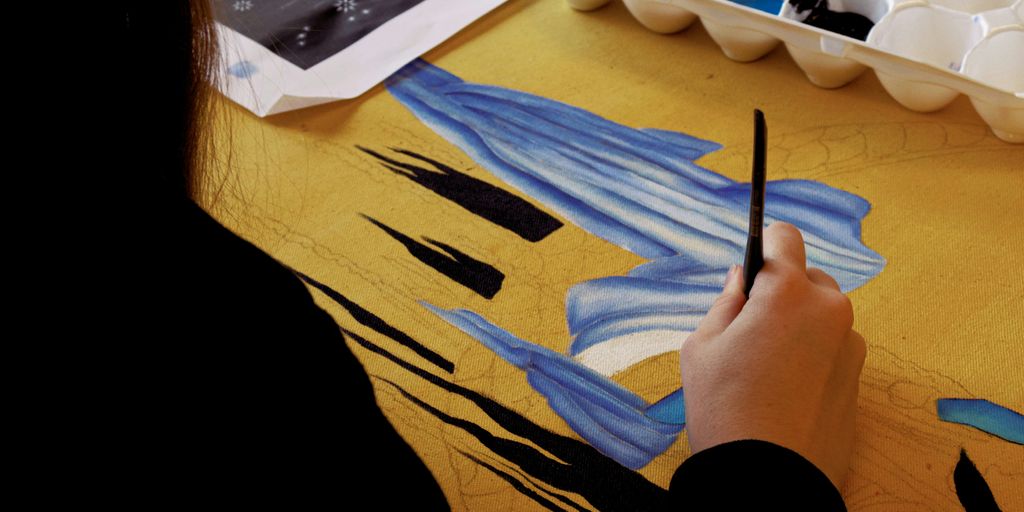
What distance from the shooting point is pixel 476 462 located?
49cm

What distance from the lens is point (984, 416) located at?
1.52 ft

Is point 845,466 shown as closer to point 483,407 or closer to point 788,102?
point 483,407

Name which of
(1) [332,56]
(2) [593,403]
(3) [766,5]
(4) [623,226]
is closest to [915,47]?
(3) [766,5]

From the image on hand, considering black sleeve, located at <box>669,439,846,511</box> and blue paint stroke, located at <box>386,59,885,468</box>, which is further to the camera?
blue paint stroke, located at <box>386,59,885,468</box>

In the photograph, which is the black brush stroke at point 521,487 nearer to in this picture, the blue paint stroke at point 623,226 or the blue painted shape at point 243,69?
the blue paint stroke at point 623,226

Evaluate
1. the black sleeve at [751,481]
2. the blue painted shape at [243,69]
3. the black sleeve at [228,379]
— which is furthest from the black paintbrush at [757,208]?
the blue painted shape at [243,69]

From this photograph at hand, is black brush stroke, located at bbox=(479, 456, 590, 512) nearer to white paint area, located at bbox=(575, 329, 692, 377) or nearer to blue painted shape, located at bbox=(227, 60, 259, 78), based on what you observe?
white paint area, located at bbox=(575, 329, 692, 377)

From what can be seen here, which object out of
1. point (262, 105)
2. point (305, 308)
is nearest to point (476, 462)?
point (305, 308)

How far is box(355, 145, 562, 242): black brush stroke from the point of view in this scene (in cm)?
61

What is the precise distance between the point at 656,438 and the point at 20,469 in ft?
1.01

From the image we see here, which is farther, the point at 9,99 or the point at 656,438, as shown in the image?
the point at 656,438

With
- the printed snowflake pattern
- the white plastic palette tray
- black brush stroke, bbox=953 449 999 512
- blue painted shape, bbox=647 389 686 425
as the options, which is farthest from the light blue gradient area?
the printed snowflake pattern

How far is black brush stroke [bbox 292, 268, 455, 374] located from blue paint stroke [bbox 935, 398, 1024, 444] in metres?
0.28

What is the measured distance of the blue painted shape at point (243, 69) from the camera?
31.0 inches
